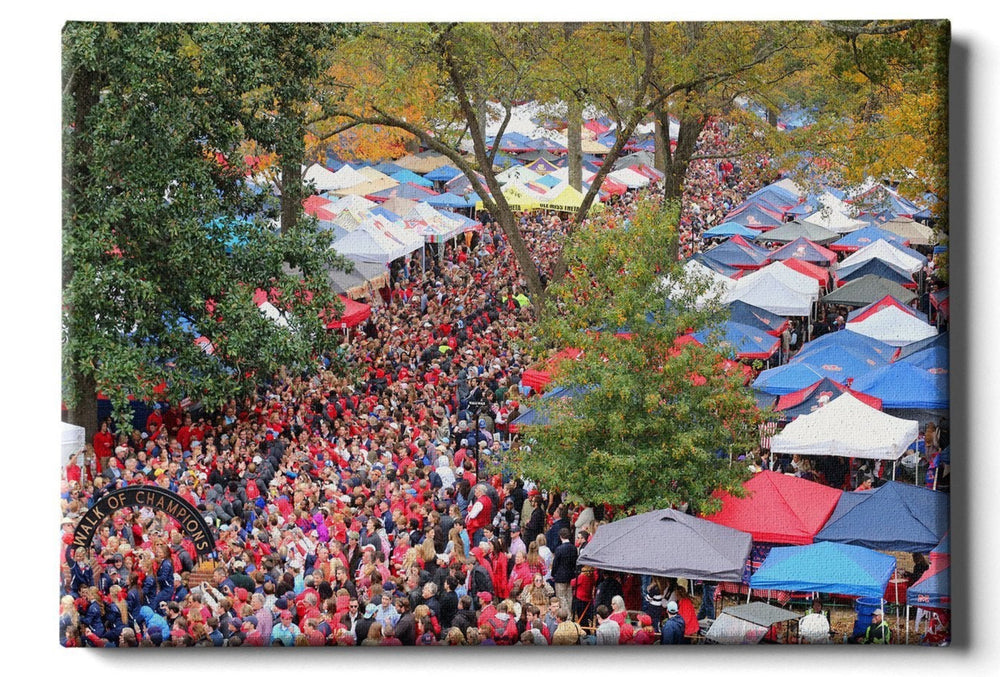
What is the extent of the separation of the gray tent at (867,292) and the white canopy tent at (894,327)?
122 millimetres

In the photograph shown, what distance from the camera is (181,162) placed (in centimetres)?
1097

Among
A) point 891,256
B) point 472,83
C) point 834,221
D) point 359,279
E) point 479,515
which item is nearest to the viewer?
point 891,256

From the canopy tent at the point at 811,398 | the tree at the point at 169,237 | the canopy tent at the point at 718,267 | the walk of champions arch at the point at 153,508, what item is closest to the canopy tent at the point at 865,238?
the canopy tent at the point at 718,267

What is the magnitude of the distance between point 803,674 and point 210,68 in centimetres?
659

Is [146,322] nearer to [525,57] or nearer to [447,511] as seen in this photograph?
[447,511]

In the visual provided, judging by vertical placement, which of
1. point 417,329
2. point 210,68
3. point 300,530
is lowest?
point 300,530

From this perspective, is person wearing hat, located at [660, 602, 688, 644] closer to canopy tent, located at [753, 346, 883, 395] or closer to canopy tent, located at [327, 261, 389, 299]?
canopy tent, located at [753, 346, 883, 395]

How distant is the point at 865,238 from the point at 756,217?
102 cm

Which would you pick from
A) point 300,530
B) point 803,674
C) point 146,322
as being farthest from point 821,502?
point 146,322

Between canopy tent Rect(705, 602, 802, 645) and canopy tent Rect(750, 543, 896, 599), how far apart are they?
0.20 metres

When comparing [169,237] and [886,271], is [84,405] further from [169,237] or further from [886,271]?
[886,271]

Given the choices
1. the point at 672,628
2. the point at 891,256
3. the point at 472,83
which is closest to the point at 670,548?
the point at 672,628

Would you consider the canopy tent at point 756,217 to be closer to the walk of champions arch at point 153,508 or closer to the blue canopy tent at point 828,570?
the blue canopy tent at point 828,570

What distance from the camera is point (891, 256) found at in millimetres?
10844
